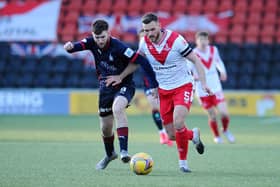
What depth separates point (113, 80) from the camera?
872cm

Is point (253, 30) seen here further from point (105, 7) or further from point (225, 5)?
point (105, 7)

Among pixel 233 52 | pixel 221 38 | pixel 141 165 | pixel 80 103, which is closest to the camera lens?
pixel 141 165

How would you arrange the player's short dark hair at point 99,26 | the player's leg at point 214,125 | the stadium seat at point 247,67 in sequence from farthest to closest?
the stadium seat at point 247,67 → the player's leg at point 214,125 → the player's short dark hair at point 99,26

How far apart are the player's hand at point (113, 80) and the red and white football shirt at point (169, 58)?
436mm

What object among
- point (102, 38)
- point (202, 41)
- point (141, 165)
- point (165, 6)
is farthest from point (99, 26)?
point (165, 6)

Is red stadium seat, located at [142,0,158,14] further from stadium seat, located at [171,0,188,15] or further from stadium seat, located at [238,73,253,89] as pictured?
stadium seat, located at [238,73,253,89]

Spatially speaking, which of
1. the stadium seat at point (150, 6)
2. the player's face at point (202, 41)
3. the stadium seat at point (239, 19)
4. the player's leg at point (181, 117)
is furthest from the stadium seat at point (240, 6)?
the player's leg at point (181, 117)

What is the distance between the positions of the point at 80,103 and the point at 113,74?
1107 cm

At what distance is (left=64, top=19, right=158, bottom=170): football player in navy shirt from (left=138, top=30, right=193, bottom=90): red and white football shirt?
10 cm

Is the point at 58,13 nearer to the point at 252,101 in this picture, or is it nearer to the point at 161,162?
the point at 252,101

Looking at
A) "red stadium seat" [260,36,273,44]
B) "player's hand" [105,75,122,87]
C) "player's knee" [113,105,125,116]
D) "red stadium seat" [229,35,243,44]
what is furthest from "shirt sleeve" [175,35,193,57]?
"red stadium seat" [260,36,273,44]

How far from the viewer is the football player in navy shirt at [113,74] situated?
28.2 feet

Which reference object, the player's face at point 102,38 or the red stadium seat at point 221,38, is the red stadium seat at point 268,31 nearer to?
the red stadium seat at point 221,38

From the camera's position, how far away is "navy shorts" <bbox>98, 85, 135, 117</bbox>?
880 cm
